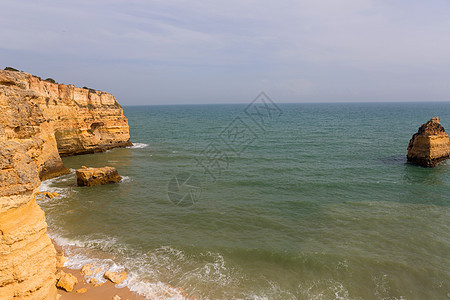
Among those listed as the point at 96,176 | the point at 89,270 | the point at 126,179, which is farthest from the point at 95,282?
the point at 126,179

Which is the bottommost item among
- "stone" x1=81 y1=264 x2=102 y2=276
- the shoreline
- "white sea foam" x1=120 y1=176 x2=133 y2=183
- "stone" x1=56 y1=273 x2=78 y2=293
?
the shoreline

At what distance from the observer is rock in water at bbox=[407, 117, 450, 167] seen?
28891 millimetres

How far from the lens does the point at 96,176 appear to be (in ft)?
75.3

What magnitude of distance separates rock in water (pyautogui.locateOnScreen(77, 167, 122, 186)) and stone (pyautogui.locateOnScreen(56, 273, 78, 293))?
13.4 metres

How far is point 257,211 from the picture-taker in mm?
17953

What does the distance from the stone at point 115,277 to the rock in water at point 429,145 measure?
32.0 metres

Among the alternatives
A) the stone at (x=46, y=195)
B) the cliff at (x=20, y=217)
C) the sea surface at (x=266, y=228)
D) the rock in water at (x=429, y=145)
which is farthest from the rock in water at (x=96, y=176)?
the rock in water at (x=429, y=145)

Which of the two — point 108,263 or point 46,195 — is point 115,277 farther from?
point 46,195

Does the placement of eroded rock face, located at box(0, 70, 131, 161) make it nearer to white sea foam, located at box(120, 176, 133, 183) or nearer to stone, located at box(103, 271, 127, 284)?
white sea foam, located at box(120, 176, 133, 183)

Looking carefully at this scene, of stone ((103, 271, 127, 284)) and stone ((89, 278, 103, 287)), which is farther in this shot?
stone ((103, 271, 127, 284))

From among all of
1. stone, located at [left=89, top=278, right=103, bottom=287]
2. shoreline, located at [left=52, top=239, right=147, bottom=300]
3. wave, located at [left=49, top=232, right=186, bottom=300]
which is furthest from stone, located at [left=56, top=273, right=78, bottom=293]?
wave, located at [left=49, top=232, right=186, bottom=300]

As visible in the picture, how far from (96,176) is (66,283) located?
14.0m

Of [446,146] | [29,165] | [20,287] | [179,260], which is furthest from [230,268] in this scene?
[446,146]

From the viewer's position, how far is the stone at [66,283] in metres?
10.1
